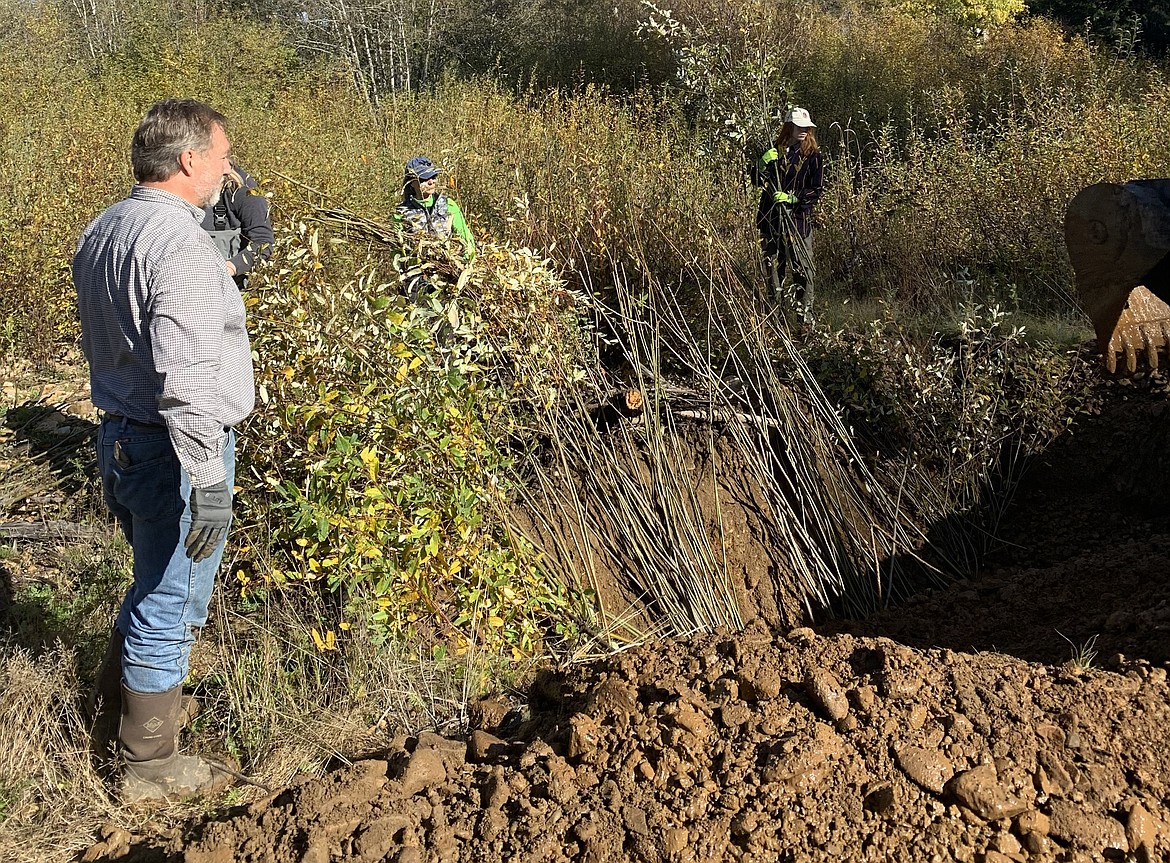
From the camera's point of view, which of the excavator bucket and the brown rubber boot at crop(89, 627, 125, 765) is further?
the excavator bucket

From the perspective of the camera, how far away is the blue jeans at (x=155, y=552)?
2.69 metres

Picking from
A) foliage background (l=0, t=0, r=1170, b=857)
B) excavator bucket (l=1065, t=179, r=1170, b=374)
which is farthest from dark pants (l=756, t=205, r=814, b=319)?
excavator bucket (l=1065, t=179, r=1170, b=374)

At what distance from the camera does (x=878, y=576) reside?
175 inches

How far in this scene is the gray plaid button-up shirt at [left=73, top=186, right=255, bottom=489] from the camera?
2498 mm

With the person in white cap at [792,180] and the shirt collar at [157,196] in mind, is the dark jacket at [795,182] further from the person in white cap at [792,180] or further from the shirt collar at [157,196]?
the shirt collar at [157,196]

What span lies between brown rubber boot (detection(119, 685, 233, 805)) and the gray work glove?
583mm

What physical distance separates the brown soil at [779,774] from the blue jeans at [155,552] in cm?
50

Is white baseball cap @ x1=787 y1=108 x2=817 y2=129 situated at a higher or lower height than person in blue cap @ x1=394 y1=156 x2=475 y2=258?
higher

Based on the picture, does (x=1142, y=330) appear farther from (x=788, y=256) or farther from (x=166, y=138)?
(x=166, y=138)

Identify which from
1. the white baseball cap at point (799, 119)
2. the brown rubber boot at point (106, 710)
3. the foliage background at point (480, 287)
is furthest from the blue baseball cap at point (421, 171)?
the brown rubber boot at point (106, 710)

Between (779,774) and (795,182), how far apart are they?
17.2 ft

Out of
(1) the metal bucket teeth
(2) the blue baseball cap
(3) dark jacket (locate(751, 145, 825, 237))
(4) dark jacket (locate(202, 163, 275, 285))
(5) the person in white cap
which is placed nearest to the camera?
(1) the metal bucket teeth

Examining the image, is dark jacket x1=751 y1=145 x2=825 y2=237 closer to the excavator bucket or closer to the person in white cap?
the person in white cap

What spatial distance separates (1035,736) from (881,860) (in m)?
0.59
